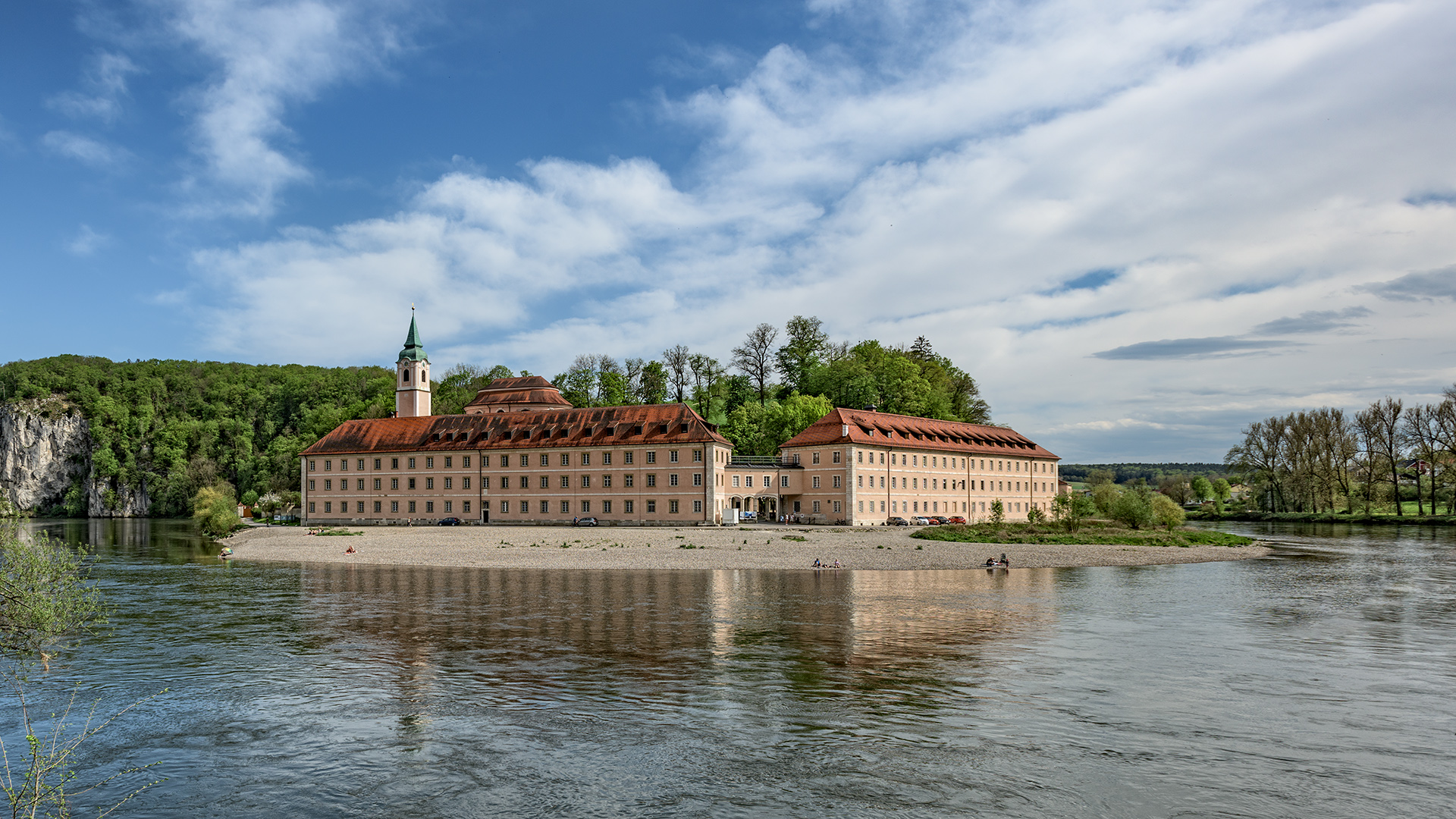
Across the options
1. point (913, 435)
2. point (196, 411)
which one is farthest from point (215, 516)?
point (196, 411)

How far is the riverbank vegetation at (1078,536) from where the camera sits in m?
59.0

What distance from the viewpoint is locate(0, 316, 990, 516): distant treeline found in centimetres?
10550

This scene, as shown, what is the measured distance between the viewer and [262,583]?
1515 inches

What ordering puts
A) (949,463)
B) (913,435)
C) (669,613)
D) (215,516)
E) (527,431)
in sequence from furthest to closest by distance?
1. (949,463)
2. (913,435)
3. (527,431)
4. (215,516)
5. (669,613)

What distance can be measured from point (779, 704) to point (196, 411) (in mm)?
173306

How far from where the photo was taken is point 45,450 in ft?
543

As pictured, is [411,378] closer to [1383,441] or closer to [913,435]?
[913,435]

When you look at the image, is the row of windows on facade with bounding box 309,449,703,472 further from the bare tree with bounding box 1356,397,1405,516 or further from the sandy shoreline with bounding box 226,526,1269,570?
the bare tree with bounding box 1356,397,1405,516

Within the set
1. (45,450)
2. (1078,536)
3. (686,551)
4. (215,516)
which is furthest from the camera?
(45,450)

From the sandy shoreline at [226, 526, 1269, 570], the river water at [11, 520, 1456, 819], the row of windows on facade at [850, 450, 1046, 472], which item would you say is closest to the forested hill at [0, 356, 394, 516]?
the sandy shoreline at [226, 526, 1269, 570]

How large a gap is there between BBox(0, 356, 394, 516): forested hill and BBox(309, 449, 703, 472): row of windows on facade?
23.8m

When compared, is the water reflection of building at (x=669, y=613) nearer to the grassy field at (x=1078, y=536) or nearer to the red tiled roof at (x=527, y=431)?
the grassy field at (x=1078, y=536)

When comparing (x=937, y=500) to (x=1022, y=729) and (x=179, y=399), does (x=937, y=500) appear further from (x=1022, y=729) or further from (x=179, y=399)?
(x=179, y=399)

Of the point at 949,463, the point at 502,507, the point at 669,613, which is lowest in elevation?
the point at 669,613
